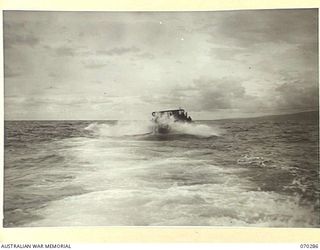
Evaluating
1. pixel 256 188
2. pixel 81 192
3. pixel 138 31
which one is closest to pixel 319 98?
pixel 256 188

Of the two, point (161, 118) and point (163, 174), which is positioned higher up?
point (161, 118)

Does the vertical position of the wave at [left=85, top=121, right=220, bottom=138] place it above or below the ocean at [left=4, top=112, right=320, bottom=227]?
above

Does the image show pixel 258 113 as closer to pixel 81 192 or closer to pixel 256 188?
pixel 256 188

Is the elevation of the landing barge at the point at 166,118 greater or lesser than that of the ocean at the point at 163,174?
greater

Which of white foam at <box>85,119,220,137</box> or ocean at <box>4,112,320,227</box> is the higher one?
white foam at <box>85,119,220,137</box>
